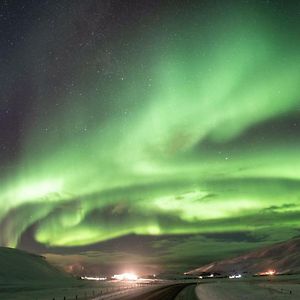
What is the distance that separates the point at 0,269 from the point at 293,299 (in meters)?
143

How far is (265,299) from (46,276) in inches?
6058

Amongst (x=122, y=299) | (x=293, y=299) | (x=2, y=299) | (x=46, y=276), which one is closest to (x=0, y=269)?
(x=46, y=276)

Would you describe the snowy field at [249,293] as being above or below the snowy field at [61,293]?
below

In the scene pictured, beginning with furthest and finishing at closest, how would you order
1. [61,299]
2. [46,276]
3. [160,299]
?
[46,276], [61,299], [160,299]

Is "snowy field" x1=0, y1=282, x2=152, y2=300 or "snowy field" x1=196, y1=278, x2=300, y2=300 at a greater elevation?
"snowy field" x1=0, y1=282, x2=152, y2=300

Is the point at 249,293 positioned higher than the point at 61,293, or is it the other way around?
the point at 61,293

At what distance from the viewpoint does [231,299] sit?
58.2 metres

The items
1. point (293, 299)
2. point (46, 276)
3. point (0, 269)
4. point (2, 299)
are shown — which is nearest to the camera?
point (293, 299)

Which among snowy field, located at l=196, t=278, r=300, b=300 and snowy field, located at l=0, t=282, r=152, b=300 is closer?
snowy field, located at l=196, t=278, r=300, b=300

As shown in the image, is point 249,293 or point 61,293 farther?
point 61,293

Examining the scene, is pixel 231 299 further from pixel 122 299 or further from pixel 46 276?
pixel 46 276

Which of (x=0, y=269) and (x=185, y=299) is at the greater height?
(x=0, y=269)

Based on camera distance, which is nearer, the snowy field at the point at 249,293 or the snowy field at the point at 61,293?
the snowy field at the point at 249,293

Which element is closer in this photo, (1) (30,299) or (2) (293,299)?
(2) (293,299)
